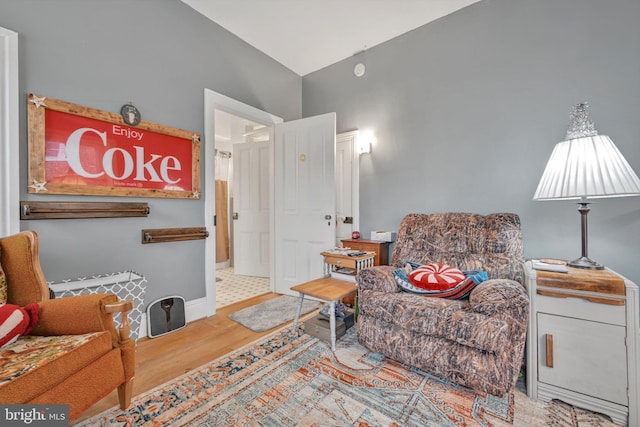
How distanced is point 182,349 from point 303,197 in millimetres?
1930

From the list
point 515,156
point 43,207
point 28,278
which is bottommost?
point 28,278

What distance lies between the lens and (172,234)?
2396mm

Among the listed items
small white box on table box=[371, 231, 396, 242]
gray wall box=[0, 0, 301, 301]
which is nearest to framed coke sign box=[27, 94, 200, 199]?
gray wall box=[0, 0, 301, 301]

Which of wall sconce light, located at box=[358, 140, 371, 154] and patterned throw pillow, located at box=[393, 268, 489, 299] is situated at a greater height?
wall sconce light, located at box=[358, 140, 371, 154]

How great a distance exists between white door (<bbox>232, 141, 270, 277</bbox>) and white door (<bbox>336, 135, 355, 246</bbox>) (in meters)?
1.33

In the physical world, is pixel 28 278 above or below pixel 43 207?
below

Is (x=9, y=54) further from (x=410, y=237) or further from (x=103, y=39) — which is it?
(x=410, y=237)

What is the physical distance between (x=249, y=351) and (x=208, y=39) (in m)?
2.93

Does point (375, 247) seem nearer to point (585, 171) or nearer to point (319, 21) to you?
point (585, 171)

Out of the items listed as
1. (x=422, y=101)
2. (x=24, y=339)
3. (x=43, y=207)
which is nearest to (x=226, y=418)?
(x=24, y=339)

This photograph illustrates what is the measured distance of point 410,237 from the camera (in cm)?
240

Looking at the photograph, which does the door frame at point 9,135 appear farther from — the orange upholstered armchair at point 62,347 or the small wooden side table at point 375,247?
the small wooden side table at point 375,247

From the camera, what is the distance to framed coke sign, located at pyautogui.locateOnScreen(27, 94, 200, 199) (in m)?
1.75
